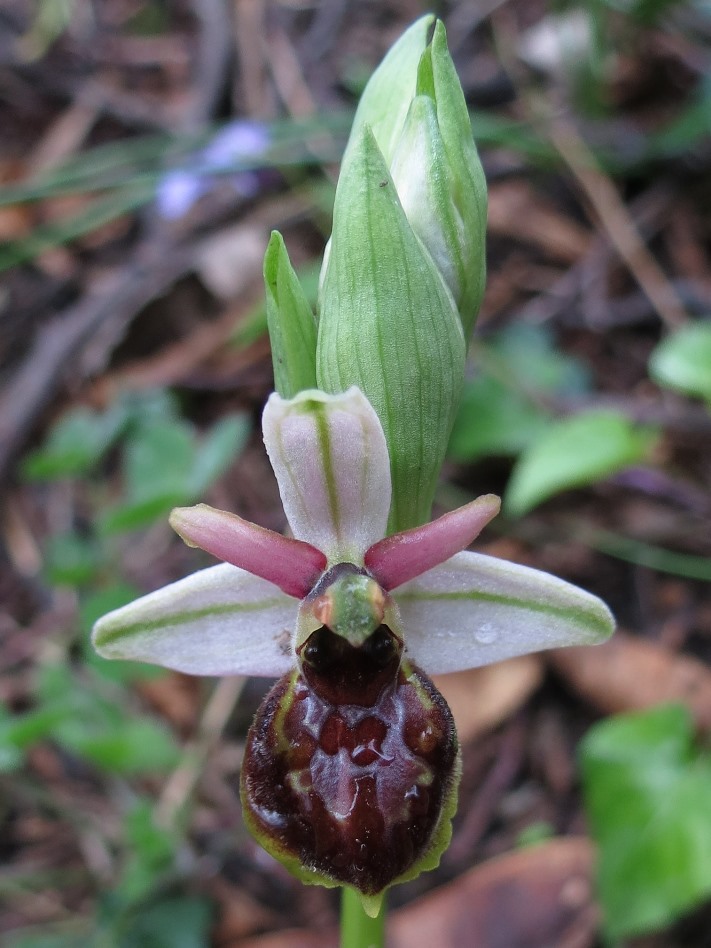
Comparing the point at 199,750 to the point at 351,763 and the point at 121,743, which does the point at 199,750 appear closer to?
the point at 121,743

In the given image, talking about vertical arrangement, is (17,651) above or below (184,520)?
below

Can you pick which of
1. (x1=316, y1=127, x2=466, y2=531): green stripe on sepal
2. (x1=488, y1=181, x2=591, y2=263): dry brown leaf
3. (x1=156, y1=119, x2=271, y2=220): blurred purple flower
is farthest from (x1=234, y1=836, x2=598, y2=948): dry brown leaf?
(x1=488, y1=181, x2=591, y2=263): dry brown leaf

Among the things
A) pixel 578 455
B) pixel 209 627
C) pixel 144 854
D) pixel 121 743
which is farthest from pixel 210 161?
pixel 209 627

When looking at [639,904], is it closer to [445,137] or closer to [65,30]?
[445,137]

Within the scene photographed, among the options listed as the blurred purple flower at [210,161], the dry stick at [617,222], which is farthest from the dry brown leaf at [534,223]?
the blurred purple flower at [210,161]

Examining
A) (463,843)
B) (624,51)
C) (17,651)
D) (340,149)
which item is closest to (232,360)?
(340,149)

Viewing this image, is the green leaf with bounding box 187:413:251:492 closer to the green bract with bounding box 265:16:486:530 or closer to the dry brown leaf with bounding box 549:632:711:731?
the green bract with bounding box 265:16:486:530
